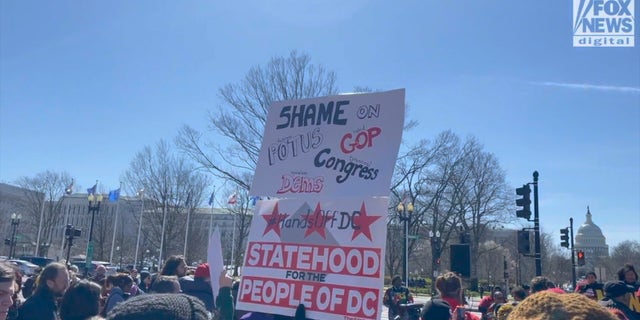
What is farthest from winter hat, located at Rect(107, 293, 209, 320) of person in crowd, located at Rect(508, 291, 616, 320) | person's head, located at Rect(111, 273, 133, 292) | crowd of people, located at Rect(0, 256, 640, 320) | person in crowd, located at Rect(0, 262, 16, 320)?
person's head, located at Rect(111, 273, 133, 292)

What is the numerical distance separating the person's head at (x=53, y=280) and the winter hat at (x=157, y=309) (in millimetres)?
3385

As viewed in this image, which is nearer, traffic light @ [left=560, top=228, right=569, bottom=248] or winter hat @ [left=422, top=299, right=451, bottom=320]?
winter hat @ [left=422, top=299, right=451, bottom=320]

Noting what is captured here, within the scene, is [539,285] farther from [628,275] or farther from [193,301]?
[193,301]

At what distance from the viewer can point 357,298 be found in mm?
3990

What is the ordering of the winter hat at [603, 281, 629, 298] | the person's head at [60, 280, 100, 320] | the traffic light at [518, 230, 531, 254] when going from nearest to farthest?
the person's head at [60, 280, 100, 320] → the winter hat at [603, 281, 629, 298] → the traffic light at [518, 230, 531, 254]

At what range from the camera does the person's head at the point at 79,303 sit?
3994mm

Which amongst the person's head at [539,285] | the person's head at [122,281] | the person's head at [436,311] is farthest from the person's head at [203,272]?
the person's head at [539,285]

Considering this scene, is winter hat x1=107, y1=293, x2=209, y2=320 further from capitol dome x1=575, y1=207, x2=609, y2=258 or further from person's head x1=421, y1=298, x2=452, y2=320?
capitol dome x1=575, y1=207, x2=609, y2=258

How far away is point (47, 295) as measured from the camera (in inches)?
180

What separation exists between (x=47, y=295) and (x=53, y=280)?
0.15 metres

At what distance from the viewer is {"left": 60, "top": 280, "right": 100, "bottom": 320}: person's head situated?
3994mm

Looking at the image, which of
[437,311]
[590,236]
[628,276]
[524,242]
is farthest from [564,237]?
[590,236]

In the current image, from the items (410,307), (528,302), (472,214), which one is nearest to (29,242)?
(472,214)

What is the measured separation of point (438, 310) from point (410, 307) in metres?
5.07
